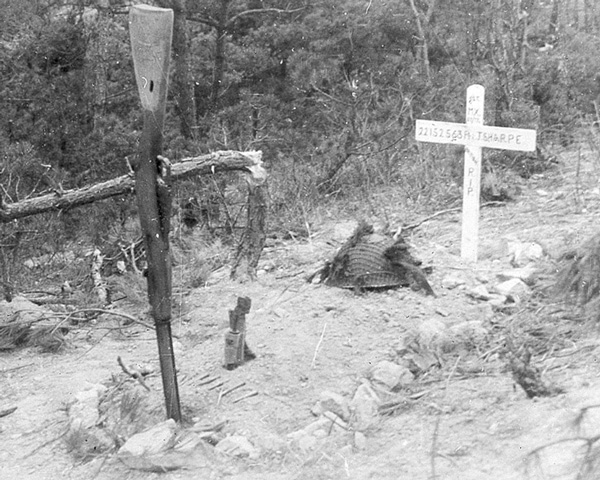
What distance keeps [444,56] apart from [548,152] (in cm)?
618

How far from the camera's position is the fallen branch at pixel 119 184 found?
395cm

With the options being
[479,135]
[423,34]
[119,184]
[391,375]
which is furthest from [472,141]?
[423,34]

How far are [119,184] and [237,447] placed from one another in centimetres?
135

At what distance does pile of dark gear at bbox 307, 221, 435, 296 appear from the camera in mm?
4393

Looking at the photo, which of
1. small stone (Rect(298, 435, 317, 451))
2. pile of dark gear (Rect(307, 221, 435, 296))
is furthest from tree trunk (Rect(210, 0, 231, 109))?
small stone (Rect(298, 435, 317, 451))

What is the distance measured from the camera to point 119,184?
12.6 feet

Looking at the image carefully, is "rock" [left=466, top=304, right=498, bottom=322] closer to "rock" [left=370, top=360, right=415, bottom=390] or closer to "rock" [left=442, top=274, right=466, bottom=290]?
"rock" [left=442, top=274, right=466, bottom=290]

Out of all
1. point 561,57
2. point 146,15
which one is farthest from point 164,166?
point 561,57

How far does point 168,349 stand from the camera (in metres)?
3.38

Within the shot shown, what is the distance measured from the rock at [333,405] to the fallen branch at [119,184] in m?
1.25

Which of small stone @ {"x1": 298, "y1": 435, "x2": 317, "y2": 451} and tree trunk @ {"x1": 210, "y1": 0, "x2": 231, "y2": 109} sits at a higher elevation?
tree trunk @ {"x1": 210, "y1": 0, "x2": 231, "y2": 109}

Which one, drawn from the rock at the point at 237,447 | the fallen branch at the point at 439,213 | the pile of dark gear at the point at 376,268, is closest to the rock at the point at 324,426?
the rock at the point at 237,447

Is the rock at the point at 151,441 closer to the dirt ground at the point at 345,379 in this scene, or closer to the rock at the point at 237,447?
the dirt ground at the point at 345,379

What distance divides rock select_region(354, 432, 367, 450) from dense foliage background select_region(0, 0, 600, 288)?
3575mm
